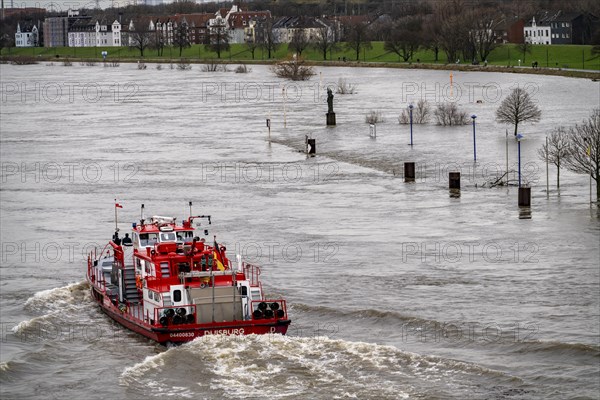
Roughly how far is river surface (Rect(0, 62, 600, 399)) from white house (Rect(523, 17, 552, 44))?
89904 mm

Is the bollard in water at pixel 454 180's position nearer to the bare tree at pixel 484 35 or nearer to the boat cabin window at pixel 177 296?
the boat cabin window at pixel 177 296

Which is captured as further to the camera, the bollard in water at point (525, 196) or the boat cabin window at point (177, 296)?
the bollard in water at point (525, 196)

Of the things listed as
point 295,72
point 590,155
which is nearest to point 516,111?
point 590,155

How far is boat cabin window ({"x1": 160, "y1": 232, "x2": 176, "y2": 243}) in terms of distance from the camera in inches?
1271

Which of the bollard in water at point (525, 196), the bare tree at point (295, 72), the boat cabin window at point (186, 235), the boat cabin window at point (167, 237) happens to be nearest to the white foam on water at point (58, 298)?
the boat cabin window at point (167, 237)

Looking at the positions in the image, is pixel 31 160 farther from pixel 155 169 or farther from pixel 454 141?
pixel 454 141

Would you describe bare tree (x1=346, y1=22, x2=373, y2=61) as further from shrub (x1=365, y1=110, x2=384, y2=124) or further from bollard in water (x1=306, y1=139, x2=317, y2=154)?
bollard in water (x1=306, y1=139, x2=317, y2=154)

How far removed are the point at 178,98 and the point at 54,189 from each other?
58.7 metres

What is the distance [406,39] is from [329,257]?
5177 inches

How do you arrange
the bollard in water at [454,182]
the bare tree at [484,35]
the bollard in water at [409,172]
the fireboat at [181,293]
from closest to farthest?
1. the fireboat at [181,293]
2. the bollard in water at [454,182]
3. the bollard in water at [409,172]
4. the bare tree at [484,35]

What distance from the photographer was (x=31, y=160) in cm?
6619

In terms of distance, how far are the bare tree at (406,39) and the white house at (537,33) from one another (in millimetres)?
15308

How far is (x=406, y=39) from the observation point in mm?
167500

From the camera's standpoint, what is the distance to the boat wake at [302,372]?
25969mm
